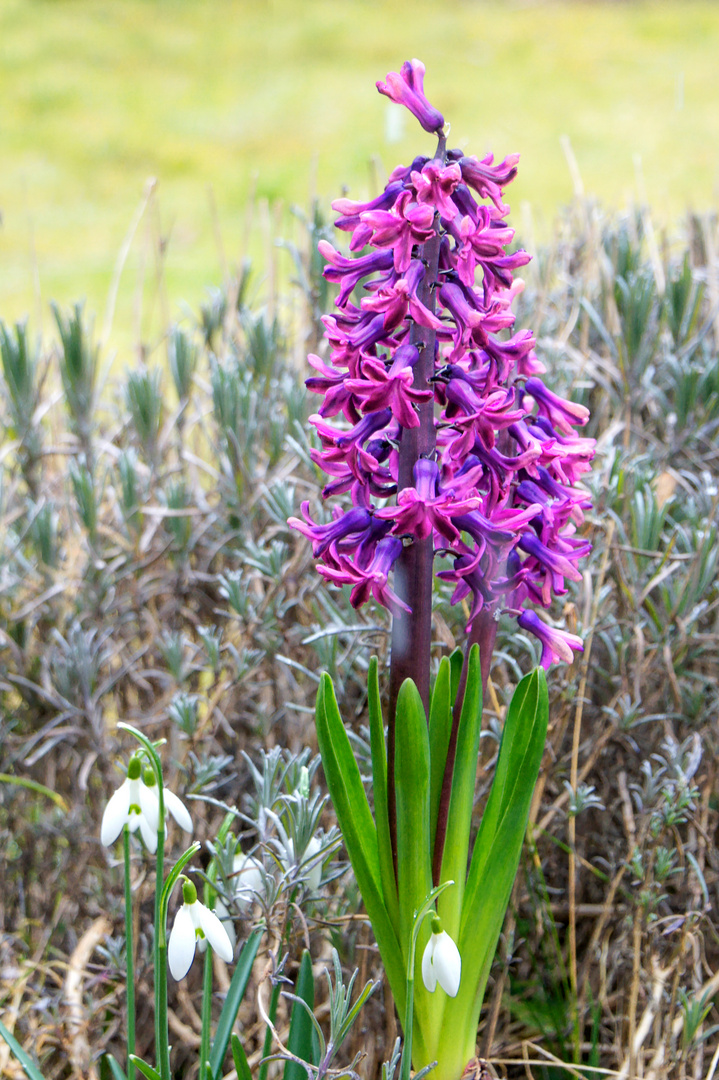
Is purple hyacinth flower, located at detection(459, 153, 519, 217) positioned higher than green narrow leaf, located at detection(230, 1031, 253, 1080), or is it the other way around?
purple hyacinth flower, located at detection(459, 153, 519, 217)

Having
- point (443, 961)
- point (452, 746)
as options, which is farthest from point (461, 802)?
point (443, 961)

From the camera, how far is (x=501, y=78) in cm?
1167

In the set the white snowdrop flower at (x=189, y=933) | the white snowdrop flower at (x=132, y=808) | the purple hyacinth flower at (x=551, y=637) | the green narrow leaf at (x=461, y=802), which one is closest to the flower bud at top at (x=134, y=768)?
the white snowdrop flower at (x=132, y=808)

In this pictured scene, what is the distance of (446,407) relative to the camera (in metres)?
1.13

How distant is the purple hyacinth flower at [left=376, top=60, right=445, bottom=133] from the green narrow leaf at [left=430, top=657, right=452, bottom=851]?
2.09ft

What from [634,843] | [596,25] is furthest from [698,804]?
[596,25]


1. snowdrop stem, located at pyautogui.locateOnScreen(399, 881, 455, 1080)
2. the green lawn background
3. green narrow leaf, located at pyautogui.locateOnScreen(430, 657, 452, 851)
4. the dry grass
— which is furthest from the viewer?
the green lawn background

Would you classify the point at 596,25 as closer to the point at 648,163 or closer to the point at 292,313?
the point at 648,163

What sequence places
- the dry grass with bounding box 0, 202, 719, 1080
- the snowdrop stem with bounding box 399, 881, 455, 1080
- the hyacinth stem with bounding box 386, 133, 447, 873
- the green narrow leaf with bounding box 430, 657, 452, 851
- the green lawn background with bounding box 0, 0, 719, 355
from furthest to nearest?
the green lawn background with bounding box 0, 0, 719, 355, the dry grass with bounding box 0, 202, 719, 1080, the green narrow leaf with bounding box 430, 657, 452, 851, the hyacinth stem with bounding box 386, 133, 447, 873, the snowdrop stem with bounding box 399, 881, 455, 1080

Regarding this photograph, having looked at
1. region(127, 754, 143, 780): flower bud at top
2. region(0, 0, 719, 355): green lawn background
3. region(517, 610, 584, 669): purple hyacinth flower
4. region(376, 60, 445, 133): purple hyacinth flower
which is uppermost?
region(0, 0, 719, 355): green lawn background

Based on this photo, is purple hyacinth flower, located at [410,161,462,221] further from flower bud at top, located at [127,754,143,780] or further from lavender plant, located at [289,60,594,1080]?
flower bud at top, located at [127,754,143,780]

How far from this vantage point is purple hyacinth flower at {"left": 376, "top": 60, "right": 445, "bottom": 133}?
3.50 ft

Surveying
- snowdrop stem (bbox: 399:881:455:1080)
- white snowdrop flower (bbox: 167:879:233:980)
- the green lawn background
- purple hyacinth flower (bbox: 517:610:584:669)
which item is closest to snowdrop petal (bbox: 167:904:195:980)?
white snowdrop flower (bbox: 167:879:233:980)

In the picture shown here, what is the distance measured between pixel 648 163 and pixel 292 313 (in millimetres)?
7300
